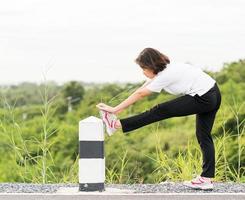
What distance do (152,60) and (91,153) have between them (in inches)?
44.1

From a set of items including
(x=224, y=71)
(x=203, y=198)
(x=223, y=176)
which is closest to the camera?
(x=203, y=198)

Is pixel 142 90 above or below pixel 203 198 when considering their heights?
above

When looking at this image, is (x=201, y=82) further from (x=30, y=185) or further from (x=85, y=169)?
(x=30, y=185)

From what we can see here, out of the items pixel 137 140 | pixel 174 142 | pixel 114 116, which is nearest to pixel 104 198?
pixel 114 116

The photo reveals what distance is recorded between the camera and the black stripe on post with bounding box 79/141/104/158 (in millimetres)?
6984

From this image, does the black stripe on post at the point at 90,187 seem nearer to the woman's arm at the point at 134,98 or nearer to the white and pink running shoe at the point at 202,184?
the woman's arm at the point at 134,98

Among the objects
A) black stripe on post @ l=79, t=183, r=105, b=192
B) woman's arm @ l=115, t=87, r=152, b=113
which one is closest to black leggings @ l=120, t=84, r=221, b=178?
woman's arm @ l=115, t=87, r=152, b=113

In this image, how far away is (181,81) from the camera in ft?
22.9

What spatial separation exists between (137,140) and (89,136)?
31.2m

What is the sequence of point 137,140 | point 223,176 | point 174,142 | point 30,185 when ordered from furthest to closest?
point 137,140, point 174,142, point 223,176, point 30,185

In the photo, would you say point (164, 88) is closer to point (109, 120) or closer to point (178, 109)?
point (178, 109)

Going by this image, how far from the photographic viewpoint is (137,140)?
38125mm

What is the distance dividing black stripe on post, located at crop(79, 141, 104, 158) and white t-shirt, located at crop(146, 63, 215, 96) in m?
0.76

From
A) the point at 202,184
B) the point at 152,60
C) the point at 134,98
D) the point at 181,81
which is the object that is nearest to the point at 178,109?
the point at 181,81
